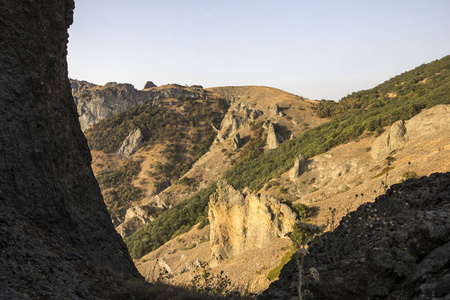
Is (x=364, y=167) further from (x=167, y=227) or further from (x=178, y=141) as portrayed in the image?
(x=178, y=141)

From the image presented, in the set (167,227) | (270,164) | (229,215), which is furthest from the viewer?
(270,164)

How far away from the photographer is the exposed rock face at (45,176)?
413 centimetres

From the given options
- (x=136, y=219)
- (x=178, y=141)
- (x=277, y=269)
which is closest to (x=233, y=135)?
(x=178, y=141)

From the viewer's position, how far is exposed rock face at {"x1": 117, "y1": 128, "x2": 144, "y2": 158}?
70.1 m

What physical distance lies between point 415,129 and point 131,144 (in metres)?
64.5

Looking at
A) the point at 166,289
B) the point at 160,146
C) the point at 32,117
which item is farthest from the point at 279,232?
the point at 160,146

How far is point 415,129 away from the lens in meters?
→ 21.7

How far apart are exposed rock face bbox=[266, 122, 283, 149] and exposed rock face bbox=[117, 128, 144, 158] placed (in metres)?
36.6

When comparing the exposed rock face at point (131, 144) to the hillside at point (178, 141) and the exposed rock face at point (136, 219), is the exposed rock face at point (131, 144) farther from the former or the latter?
the exposed rock face at point (136, 219)

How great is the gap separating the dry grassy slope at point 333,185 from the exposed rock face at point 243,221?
1162mm

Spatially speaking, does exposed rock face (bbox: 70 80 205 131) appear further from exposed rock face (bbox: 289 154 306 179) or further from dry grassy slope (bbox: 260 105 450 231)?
dry grassy slope (bbox: 260 105 450 231)

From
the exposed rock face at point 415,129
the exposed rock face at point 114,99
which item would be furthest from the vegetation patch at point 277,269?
the exposed rock face at point 114,99

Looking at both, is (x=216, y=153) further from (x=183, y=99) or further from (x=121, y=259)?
(x=121, y=259)

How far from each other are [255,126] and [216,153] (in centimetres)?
1146
